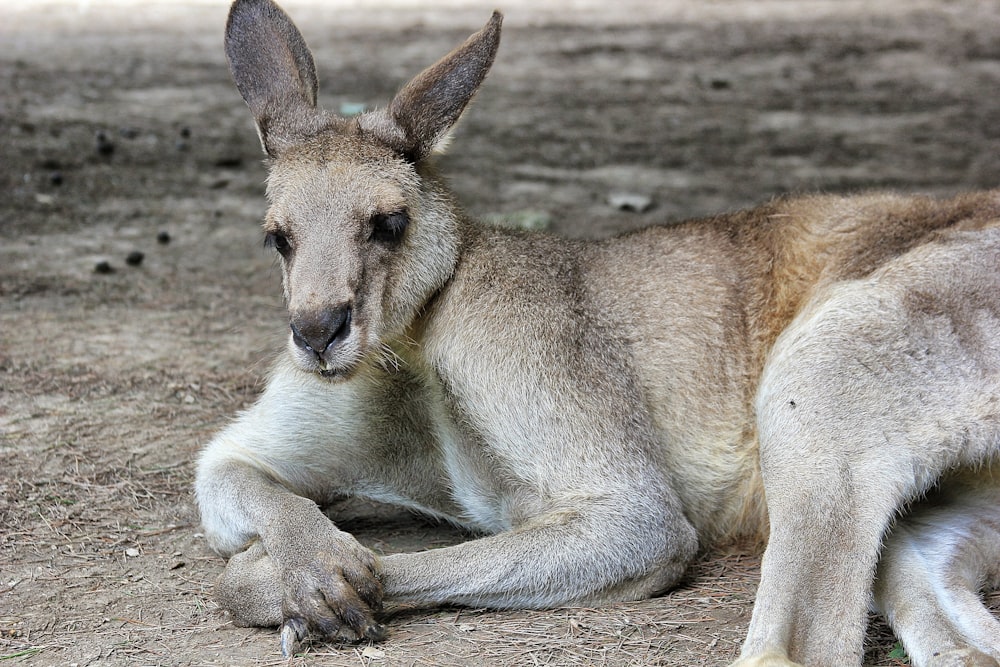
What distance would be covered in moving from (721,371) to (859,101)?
391 inches

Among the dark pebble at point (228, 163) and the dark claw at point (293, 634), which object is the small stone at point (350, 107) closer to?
the dark pebble at point (228, 163)

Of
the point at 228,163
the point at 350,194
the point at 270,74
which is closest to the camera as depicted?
the point at 350,194

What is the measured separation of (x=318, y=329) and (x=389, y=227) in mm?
623

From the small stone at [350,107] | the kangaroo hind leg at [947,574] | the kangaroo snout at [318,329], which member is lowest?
the kangaroo hind leg at [947,574]

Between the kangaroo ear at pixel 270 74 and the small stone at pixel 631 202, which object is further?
the small stone at pixel 631 202

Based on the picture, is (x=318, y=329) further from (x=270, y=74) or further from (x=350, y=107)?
(x=350, y=107)

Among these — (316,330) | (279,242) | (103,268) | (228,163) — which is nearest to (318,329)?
(316,330)

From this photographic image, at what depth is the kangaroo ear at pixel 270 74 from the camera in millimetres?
5008

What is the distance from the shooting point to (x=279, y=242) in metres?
4.71

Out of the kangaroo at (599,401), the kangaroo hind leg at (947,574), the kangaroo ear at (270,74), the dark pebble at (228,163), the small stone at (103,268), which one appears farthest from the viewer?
the dark pebble at (228,163)

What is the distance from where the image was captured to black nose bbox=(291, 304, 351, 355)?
14.1ft

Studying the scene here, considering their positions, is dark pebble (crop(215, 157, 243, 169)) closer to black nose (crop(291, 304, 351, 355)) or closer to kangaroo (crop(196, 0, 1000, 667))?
kangaroo (crop(196, 0, 1000, 667))

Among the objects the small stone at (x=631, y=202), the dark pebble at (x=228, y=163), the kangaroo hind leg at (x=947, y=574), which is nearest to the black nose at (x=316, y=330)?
the kangaroo hind leg at (x=947, y=574)

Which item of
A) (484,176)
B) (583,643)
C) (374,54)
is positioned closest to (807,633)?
(583,643)
